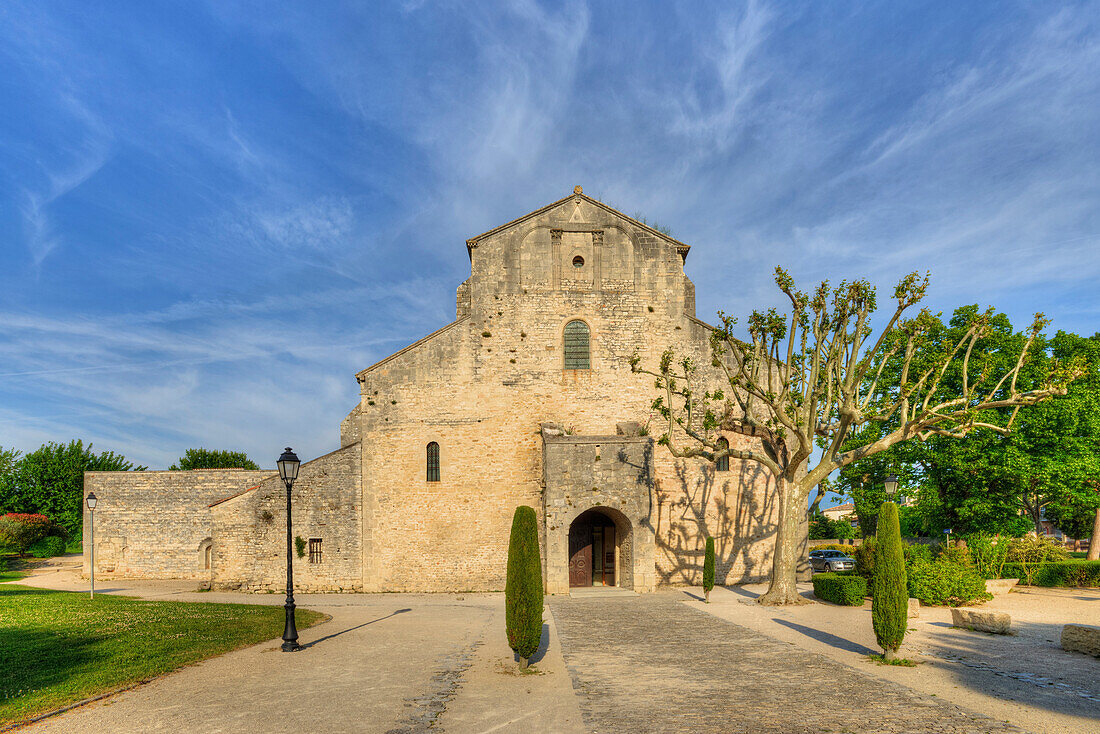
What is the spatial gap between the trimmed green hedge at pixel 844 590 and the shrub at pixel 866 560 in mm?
989

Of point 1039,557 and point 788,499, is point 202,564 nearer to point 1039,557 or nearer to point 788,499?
point 788,499

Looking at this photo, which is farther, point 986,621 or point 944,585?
point 944,585

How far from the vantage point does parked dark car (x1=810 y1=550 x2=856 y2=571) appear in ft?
101

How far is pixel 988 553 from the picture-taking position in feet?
70.2

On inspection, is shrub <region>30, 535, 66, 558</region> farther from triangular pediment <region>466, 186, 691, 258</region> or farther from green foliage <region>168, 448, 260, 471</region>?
triangular pediment <region>466, 186, 691, 258</region>

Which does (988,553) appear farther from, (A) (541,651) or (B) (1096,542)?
(A) (541,651)

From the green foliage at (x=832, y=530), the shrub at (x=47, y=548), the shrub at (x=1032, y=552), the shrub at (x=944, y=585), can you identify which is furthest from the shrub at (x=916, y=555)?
the shrub at (x=47, y=548)

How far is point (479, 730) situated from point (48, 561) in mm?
41053

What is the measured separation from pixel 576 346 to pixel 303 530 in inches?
485

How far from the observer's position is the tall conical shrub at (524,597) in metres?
10.4

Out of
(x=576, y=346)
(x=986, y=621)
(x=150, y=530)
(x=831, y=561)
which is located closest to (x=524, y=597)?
(x=986, y=621)

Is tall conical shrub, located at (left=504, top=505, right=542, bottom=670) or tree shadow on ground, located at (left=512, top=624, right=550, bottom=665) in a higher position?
tall conical shrub, located at (left=504, top=505, right=542, bottom=670)

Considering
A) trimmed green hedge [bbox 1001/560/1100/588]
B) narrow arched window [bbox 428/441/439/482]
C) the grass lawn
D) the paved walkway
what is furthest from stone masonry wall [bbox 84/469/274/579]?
trimmed green hedge [bbox 1001/560/1100/588]

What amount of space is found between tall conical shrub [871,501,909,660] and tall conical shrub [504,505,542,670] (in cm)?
581
